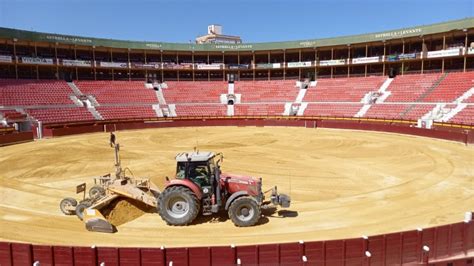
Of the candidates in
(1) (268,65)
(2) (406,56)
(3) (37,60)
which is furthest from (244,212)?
(1) (268,65)

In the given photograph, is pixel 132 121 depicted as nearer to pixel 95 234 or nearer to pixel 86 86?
pixel 86 86

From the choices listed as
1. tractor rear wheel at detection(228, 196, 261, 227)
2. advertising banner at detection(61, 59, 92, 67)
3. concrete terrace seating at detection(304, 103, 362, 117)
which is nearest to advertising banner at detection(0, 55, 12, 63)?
advertising banner at detection(61, 59, 92, 67)

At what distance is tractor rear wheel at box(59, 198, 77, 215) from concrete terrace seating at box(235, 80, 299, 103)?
143ft

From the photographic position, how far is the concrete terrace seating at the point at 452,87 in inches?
1563

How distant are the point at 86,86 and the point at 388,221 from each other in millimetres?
50801

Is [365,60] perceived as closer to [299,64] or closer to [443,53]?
[443,53]

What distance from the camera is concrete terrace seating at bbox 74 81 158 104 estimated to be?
51250mm

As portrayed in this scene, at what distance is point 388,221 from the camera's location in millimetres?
11750

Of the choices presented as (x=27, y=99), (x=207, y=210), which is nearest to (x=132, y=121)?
(x=27, y=99)

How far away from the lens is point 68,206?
1271 centimetres

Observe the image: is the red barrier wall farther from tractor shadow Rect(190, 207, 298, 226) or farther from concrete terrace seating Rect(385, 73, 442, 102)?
concrete terrace seating Rect(385, 73, 442, 102)

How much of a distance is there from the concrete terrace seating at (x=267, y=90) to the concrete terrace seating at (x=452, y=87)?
19745 mm

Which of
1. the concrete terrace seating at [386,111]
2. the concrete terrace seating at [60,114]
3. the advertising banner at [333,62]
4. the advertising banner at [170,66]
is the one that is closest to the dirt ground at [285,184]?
the concrete terrace seating at [386,111]

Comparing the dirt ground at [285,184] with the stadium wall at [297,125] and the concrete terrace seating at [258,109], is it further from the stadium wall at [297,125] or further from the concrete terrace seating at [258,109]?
the concrete terrace seating at [258,109]
